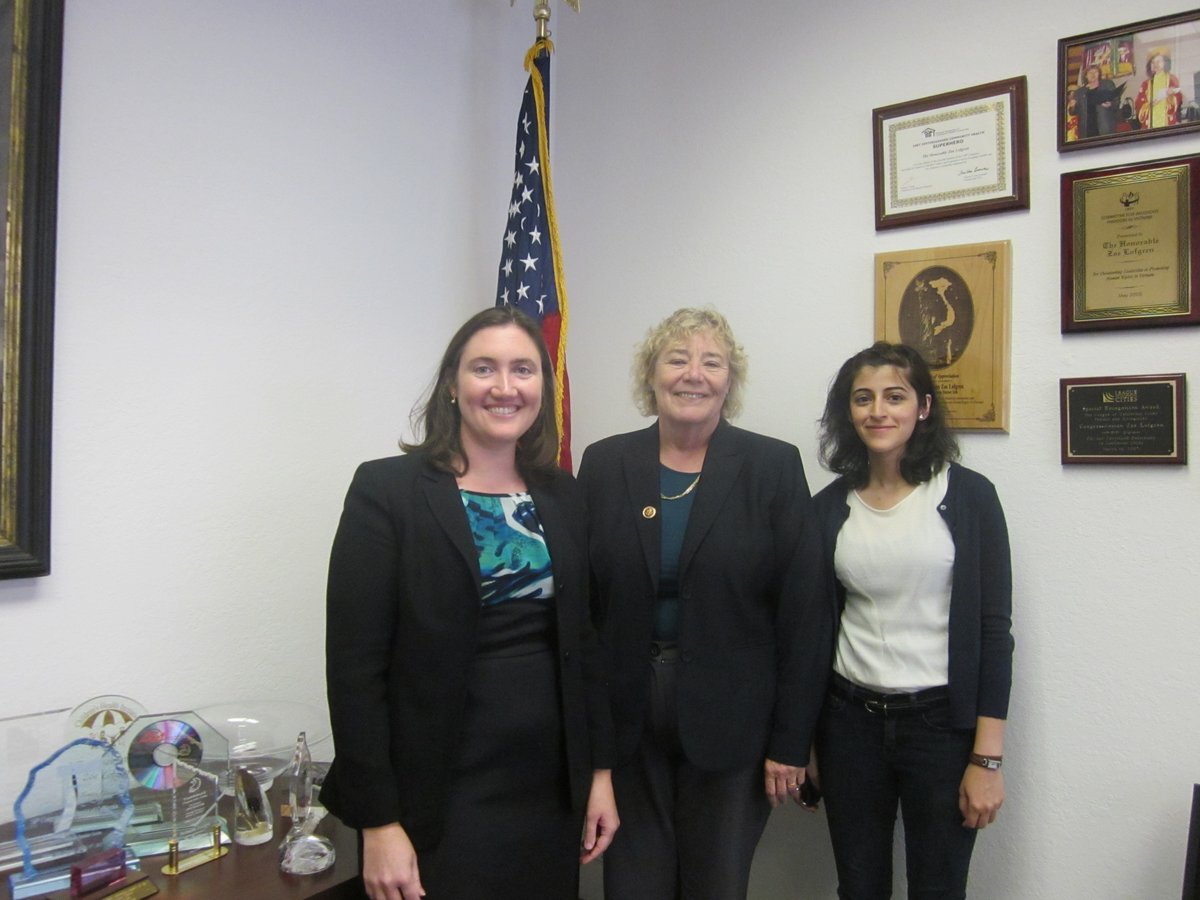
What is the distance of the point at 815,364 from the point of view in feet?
6.62

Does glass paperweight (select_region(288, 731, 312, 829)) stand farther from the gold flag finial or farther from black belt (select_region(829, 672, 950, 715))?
the gold flag finial

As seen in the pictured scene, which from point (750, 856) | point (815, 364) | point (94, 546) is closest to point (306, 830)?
point (94, 546)

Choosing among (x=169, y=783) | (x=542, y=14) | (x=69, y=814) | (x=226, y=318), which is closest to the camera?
(x=69, y=814)

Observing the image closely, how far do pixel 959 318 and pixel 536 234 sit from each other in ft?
3.66

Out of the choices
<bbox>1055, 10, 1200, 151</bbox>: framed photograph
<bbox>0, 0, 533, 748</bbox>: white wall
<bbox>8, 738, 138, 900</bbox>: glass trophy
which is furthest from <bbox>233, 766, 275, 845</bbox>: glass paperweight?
<bbox>1055, 10, 1200, 151</bbox>: framed photograph

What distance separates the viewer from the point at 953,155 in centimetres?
181

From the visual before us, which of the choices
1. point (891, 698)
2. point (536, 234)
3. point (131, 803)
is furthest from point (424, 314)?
point (891, 698)

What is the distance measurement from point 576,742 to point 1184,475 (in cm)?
130

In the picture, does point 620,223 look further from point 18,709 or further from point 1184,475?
point 18,709

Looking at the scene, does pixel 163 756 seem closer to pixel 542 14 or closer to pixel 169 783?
pixel 169 783

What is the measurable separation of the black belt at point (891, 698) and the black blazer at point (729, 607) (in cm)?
7

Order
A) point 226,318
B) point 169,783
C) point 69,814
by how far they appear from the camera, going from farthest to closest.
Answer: point 226,318 → point 169,783 → point 69,814

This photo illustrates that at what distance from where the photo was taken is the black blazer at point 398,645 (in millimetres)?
1174

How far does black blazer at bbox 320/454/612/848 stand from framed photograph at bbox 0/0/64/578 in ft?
2.21
